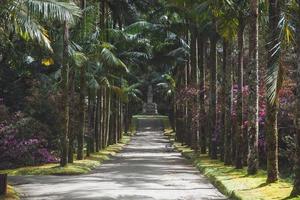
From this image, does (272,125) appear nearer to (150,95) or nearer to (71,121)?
(71,121)

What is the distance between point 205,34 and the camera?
96.9 feet

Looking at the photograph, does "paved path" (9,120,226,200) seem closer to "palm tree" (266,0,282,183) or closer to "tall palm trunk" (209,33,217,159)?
"palm tree" (266,0,282,183)

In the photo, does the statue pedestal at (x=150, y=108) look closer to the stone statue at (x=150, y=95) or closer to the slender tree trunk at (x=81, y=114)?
the stone statue at (x=150, y=95)

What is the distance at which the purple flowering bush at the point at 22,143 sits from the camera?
25.0m

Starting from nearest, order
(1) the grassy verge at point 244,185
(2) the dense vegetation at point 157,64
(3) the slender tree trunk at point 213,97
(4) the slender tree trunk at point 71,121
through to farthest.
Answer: (1) the grassy verge at point 244,185, (2) the dense vegetation at point 157,64, (4) the slender tree trunk at point 71,121, (3) the slender tree trunk at point 213,97

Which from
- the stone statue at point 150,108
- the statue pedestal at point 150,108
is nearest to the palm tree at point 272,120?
the stone statue at point 150,108

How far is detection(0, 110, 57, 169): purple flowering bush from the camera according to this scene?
2500cm

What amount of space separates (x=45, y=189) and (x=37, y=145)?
9.40 metres

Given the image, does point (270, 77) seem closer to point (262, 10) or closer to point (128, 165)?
point (262, 10)

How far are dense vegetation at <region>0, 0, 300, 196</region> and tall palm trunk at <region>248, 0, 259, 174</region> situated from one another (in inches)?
1.3

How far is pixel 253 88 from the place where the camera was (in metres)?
18.2

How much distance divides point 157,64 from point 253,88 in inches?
1108

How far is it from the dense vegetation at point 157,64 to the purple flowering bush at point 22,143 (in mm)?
47

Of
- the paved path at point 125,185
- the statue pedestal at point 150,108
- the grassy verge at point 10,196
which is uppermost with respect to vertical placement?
the statue pedestal at point 150,108
